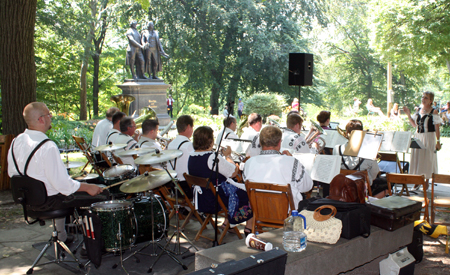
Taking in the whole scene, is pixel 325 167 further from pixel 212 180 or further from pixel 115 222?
pixel 115 222

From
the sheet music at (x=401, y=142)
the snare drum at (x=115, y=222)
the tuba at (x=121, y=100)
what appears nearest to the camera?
the snare drum at (x=115, y=222)

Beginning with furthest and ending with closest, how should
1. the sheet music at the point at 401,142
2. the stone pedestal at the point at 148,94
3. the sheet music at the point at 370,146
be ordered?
the stone pedestal at the point at 148,94
the sheet music at the point at 401,142
the sheet music at the point at 370,146

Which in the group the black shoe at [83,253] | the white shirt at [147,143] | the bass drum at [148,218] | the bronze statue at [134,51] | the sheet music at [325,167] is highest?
the bronze statue at [134,51]

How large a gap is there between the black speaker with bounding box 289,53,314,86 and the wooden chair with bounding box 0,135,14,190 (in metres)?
5.97

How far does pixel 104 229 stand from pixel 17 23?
5535mm

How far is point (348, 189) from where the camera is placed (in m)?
3.47

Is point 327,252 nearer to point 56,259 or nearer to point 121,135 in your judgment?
point 56,259

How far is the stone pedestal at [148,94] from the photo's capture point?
15.2 meters

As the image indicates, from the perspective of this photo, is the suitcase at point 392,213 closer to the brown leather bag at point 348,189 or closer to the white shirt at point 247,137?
the brown leather bag at point 348,189

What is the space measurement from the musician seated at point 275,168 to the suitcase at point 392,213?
0.77 metres

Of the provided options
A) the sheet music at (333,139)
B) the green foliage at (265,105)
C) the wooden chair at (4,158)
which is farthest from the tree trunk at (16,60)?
the green foliage at (265,105)

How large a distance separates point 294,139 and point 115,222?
3046 mm

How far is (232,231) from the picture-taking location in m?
5.18

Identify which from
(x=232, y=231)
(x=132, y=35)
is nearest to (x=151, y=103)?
(x=132, y=35)
